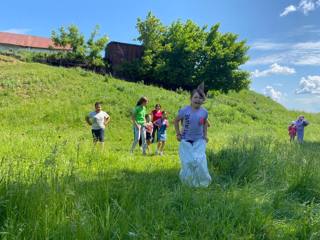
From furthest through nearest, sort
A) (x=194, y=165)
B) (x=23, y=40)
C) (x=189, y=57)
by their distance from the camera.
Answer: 1. (x=23, y=40)
2. (x=189, y=57)
3. (x=194, y=165)

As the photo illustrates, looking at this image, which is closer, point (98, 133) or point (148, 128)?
point (98, 133)

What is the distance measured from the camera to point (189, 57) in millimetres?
45281

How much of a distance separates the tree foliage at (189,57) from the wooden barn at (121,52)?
123 centimetres

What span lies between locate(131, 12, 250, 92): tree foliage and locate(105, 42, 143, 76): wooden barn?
123cm

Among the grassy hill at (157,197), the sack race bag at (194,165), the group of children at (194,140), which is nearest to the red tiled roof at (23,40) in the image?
the grassy hill at (157,197)

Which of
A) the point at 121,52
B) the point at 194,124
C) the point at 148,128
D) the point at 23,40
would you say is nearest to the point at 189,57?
the point at 121,52

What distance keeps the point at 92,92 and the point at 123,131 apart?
7642 mm

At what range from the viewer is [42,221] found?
4.02m

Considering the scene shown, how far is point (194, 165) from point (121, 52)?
42839mm

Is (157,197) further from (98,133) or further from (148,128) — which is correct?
(148,128)

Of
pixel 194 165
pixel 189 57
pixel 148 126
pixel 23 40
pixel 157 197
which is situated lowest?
pixel 157 197

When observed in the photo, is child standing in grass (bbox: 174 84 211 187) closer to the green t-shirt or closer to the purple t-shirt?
the purple t-shirt

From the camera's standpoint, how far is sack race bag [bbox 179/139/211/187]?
599cm

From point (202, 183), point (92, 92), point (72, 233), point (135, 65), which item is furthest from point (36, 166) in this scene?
point (135, 65)
